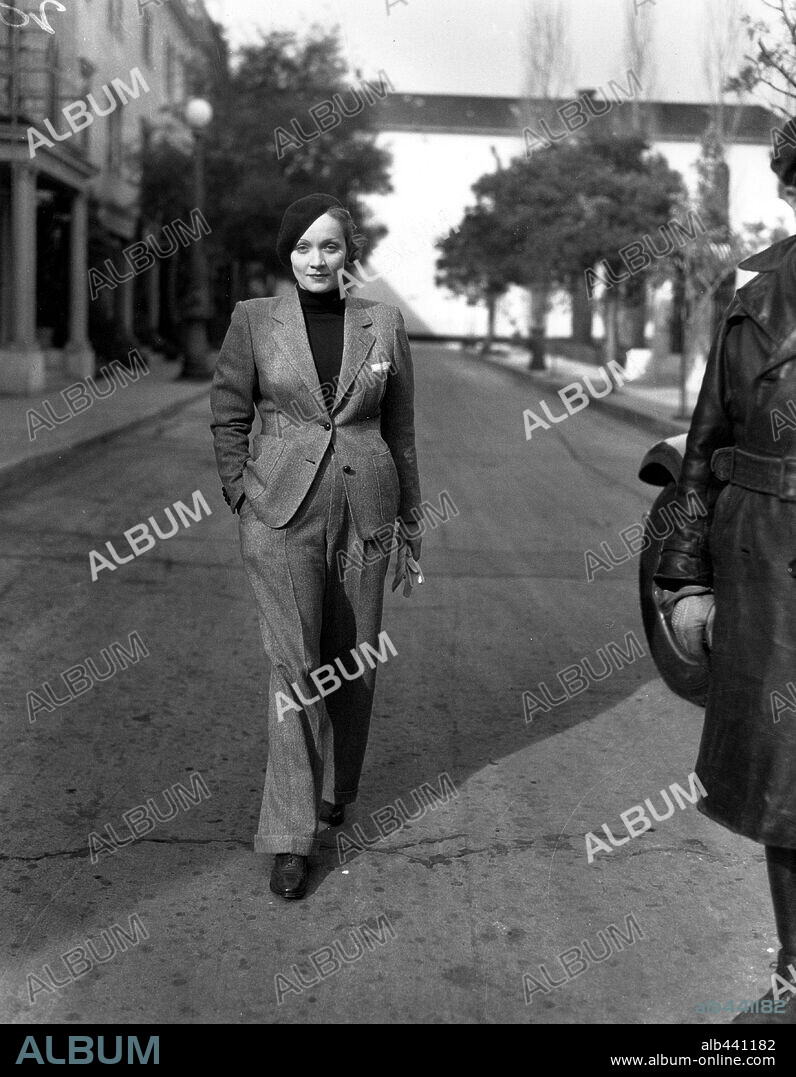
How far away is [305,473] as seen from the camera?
3703 mm

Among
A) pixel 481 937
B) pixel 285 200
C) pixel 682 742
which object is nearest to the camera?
pixel 481 937

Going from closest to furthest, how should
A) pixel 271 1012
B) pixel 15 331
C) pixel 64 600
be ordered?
pixel 271 1012
pixel 64 600
pixel 15 331

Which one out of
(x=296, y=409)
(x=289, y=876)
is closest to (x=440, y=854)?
(x=289, y=876)

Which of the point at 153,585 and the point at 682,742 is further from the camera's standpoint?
the point at 153,585

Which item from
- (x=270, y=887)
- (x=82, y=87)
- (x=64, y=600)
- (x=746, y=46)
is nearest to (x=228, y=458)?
(x=270, y=887)

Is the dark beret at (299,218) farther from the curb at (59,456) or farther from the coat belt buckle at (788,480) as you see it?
the curb at (59,456)

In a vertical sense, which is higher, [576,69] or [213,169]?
[576,69]

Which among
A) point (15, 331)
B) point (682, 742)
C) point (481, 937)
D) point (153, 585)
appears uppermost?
point (481, 937)

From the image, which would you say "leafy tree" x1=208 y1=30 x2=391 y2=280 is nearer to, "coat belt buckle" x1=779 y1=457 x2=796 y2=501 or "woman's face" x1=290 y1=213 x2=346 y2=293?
"woman's face" x1=290 y1=213 x2=346 y2=293

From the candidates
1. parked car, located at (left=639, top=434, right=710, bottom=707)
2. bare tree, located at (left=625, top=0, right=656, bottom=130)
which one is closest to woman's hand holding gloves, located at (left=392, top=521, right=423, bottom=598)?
parked car, located at (left=639, top=434, right=710, bottom=707)

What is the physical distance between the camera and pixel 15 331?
20.9 meters

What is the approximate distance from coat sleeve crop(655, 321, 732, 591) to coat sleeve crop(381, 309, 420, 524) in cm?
98

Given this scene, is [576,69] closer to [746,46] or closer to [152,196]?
[152,196]

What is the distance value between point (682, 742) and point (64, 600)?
3692 mm
